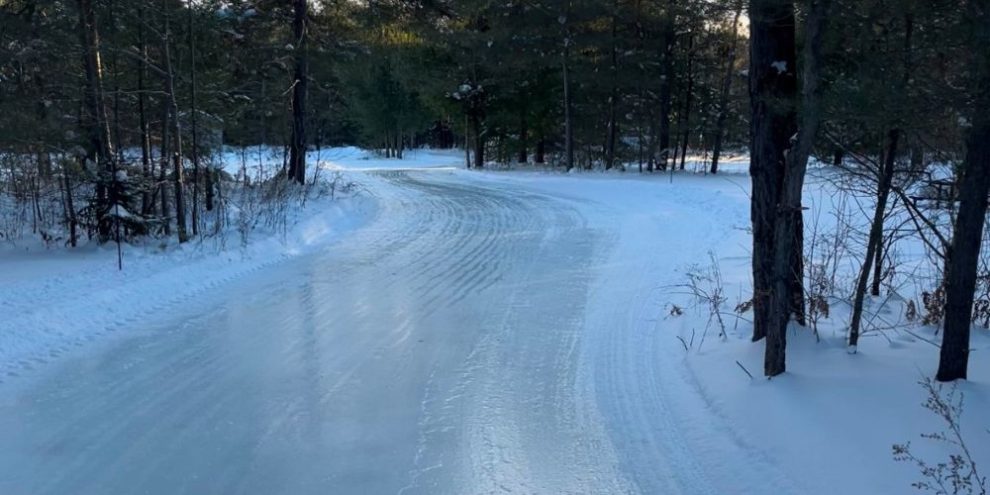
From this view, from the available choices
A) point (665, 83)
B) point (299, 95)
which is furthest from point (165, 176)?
point (665, 83)

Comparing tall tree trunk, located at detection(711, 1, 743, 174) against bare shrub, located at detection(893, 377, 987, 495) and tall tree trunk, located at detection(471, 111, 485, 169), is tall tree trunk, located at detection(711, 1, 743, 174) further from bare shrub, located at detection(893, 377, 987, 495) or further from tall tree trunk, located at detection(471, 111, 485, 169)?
bare shrub, located at detection(893, 377, 987, 495)

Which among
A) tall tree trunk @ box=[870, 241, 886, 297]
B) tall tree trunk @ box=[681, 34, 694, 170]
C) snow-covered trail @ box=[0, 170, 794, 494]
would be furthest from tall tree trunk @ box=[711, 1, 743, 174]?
tall tree trunk @ box=[870, 241, 886, 297]

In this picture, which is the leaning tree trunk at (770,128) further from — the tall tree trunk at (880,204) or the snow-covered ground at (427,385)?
the tall tree trunk at (880,204)

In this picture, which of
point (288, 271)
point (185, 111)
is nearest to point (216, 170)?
point (185, 111)

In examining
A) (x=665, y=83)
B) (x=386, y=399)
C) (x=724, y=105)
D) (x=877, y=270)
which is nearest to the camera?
(x=386, y=399)

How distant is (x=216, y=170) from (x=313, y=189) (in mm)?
4294

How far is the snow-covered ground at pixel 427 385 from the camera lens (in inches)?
150

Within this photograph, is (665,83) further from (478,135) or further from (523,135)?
(478,135)

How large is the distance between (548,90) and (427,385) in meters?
29.2

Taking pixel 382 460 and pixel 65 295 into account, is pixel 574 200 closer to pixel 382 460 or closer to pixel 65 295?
pixel 65 295

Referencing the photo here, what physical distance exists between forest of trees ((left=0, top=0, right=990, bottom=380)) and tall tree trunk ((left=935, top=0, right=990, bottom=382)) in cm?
1

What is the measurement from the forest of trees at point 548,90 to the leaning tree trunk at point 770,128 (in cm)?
2

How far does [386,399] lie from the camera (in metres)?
4.88

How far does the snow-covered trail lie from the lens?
12.5 feet
